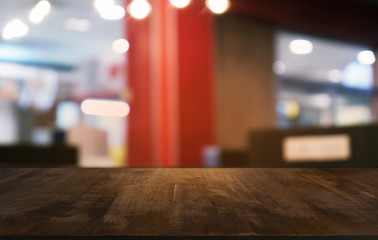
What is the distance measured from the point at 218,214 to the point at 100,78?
15.2ft

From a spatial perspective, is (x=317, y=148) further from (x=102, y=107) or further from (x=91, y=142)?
(x=102, y=107)

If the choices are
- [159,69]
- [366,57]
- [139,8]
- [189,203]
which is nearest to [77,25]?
[139,8]

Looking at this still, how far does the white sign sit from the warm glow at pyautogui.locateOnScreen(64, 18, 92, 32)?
3.74 metres

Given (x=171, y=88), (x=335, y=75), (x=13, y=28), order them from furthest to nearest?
(x=335, y=75)
(x=13, y=28)
(x=171, y=88)

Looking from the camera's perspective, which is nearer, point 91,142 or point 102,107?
point 91,142

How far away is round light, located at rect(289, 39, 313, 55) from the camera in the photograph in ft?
16.1

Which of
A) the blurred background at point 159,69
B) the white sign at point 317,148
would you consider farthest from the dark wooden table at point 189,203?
the blurred background at point 159,69

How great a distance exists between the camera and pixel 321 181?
54 centimetres

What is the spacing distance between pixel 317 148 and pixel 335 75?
521cm

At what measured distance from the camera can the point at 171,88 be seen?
3852 mm

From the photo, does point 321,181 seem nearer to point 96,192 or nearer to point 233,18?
point 96,192

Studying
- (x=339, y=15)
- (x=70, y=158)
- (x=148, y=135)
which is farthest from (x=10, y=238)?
(x=339, y=15)

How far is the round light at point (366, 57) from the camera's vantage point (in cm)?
550

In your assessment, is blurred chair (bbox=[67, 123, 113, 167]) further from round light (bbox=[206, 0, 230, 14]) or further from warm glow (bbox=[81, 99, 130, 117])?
round light (bbox=[206, 0, 230, 14])
